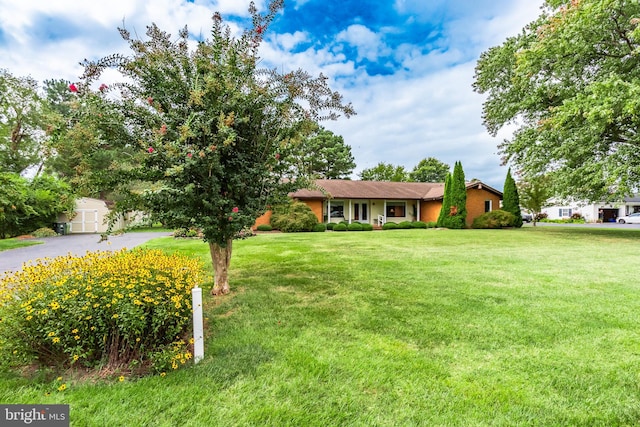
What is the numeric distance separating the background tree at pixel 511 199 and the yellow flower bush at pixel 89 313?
2641 cm

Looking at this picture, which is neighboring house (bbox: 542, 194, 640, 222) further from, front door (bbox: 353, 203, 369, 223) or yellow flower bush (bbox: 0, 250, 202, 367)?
yellow flower bush (bbox: 0, 250, 202, 367)

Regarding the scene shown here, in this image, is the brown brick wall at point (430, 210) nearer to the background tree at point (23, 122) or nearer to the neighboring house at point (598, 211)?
the neighboring house at point (598, 211)

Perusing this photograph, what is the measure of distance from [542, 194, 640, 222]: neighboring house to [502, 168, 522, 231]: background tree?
18881 mm

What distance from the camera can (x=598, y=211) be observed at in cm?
3959

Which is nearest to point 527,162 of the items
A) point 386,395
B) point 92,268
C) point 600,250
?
point 600,250

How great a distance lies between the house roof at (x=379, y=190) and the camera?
23770 millimetres

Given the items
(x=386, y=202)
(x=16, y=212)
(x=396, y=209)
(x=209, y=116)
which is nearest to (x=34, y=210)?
(x=16, y=212)

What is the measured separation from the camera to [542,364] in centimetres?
298

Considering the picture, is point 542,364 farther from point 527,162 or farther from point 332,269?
point 527,162

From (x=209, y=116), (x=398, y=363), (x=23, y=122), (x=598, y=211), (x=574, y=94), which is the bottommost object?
(x=398, y=363)

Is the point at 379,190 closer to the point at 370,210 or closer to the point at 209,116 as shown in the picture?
the point at 370,210

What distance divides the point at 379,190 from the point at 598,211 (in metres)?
34.1

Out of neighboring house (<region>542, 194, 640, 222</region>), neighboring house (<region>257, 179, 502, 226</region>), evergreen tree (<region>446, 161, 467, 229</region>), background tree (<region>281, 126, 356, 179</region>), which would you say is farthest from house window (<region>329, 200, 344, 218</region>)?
neighboring house (<region>542, 194, 640, 222</region>)

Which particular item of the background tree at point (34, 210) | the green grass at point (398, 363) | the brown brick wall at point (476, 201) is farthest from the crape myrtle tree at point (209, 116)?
the brown brick wall at point (476, 201)
